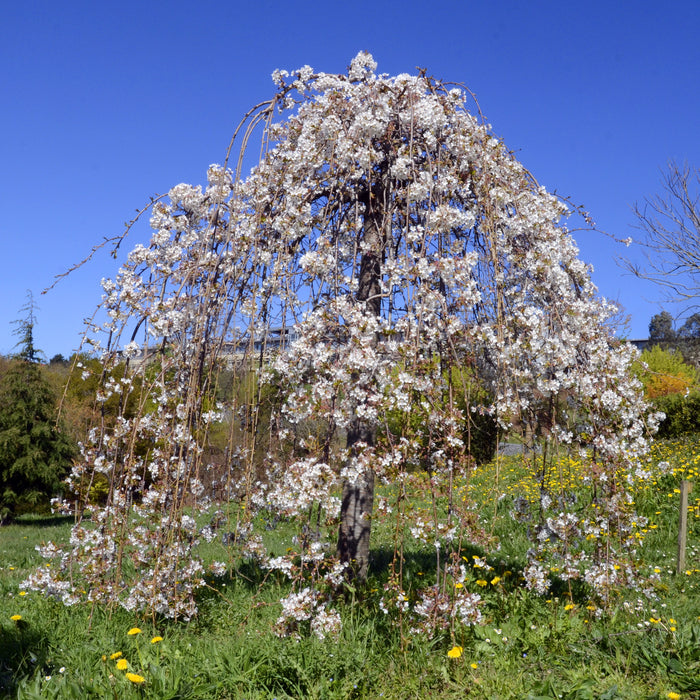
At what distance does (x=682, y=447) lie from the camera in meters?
10.0

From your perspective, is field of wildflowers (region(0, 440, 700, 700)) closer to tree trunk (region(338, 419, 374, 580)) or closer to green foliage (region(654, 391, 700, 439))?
tree trunk (region(338, 419, 374, 580))

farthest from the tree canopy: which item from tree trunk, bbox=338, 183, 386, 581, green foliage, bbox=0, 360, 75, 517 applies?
green foliage, bbox=0, 360, 75, 517

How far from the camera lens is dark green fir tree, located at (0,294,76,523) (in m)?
12.2

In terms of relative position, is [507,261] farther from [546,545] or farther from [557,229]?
[546,545]

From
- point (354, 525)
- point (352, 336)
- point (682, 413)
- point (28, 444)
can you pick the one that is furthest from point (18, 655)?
point (682, 413)

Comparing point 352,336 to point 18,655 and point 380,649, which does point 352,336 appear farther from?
point 18,655

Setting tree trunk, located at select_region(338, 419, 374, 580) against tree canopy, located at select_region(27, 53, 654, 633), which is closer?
tree canopy, located at select_region(27, 53, 654, 633)

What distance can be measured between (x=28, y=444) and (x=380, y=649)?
11565 mm

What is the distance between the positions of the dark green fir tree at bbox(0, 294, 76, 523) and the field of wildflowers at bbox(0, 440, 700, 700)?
30.1 ft

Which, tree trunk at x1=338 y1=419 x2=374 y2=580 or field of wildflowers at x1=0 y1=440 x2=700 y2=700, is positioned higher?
tree trunk at x1=338 y1=419 x2=374 y2=580

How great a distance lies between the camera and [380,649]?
2.97 meters

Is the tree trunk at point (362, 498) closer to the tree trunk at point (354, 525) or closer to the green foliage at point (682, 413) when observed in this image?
the tree trunk at point (354, 525)

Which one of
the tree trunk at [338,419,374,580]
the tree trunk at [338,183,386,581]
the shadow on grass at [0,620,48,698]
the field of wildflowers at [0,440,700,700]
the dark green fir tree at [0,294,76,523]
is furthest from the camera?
the dark green fir tree at [0,294,76,523]

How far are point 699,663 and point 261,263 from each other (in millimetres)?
2931
